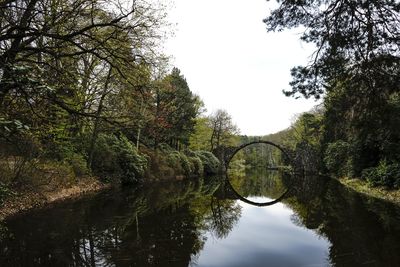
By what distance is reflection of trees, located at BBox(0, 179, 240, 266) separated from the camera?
710 centimetres

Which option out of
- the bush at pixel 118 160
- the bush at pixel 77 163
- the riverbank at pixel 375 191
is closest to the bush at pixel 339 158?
the riverbank at pixel 375 191

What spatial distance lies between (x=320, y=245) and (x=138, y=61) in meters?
6.35

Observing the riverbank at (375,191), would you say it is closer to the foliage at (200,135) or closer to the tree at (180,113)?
the tree at (180,113)

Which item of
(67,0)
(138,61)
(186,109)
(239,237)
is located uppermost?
(186,109)

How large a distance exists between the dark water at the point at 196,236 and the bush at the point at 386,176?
8.75 ft

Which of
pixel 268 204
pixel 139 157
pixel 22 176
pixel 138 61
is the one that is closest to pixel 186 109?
pixel 139 157

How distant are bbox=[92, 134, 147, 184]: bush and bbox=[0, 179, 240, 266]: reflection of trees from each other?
6.01 m

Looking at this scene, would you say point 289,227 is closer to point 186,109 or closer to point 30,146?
point 30,146

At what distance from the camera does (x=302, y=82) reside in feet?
27.3

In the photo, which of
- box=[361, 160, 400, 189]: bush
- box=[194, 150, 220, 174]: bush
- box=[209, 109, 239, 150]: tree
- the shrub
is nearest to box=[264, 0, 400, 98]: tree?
box=[361, 160, 400, 189]: bush

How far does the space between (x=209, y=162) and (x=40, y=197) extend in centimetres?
2978

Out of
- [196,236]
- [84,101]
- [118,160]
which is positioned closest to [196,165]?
[118,160]

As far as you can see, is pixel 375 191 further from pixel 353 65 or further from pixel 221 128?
pixel 221 128

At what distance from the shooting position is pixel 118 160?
22.5m
